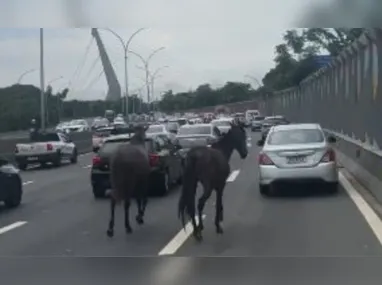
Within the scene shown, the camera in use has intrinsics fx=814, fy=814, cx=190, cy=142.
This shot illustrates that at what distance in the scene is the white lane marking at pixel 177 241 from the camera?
11.2m

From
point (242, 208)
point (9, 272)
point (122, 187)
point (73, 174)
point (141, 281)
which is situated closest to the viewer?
point (141, 281)

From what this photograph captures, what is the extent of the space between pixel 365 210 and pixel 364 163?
522cm

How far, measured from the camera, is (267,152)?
61.7ft

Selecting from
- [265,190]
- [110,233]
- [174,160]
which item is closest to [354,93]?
[174,160]

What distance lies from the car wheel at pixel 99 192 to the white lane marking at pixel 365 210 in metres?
6.01

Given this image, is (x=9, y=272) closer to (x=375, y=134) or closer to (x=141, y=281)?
(x=141, y=281)

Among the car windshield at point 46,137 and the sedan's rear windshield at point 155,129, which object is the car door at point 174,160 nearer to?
the sedan's rear windshield at point 155,129

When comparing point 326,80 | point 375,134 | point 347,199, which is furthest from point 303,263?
point 326,80

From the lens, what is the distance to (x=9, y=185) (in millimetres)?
18391

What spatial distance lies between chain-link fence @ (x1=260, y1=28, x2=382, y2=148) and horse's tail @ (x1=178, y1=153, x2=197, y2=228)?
11.4 feet

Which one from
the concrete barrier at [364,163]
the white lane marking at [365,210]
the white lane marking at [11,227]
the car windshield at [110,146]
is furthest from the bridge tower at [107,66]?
the concrete barrier at [364,163]

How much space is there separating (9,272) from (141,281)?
6.07 feet

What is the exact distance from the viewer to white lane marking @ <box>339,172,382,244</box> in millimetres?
12865

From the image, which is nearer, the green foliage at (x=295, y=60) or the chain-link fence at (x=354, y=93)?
the chain-link fence at (x=354, y=93)
